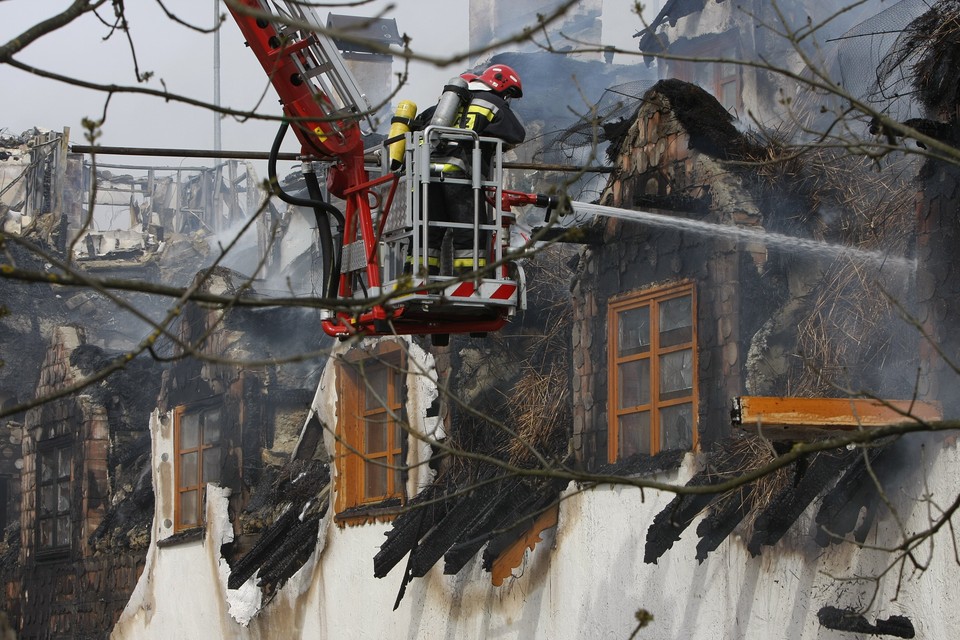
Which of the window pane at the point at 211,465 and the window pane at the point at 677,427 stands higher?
the window pane at the point at 677,427

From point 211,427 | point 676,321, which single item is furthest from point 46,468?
point 676,321

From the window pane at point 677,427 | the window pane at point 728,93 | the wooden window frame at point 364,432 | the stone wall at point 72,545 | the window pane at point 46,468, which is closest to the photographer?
the window pane at point 677,427

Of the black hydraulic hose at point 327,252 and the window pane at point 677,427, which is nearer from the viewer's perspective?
the black hydraulic hose at point 327,252

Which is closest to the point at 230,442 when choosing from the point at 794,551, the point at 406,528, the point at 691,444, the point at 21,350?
the point at 406,528

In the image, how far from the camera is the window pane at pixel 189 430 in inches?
619

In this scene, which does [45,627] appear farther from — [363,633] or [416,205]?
[416,205]

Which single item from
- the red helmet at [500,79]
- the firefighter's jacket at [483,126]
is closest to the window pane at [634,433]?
the firefighter's jacket at [483,126]

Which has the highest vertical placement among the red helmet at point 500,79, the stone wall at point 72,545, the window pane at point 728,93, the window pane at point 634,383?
the window pane at point 728,93

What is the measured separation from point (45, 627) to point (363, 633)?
7522 millimetres

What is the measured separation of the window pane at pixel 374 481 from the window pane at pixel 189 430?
3338 millimetres

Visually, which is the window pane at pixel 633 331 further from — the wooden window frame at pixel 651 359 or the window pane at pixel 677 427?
the window pane at pixel 677 427

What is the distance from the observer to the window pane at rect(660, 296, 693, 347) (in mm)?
9789

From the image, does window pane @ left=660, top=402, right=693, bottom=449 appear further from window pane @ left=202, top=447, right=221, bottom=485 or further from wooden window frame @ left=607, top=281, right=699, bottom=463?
window pane @ left=202, top=447, right=221, bottom=485

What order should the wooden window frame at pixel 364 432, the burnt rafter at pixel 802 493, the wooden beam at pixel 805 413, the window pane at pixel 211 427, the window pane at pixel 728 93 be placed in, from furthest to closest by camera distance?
the window pane at pixel 728 93 → the window pane at pixel 211 427 → the wooden window frame at pixel 364 432 → the burnt rafter at pixel 802 493 → the wooden beam at pixel 805 413
